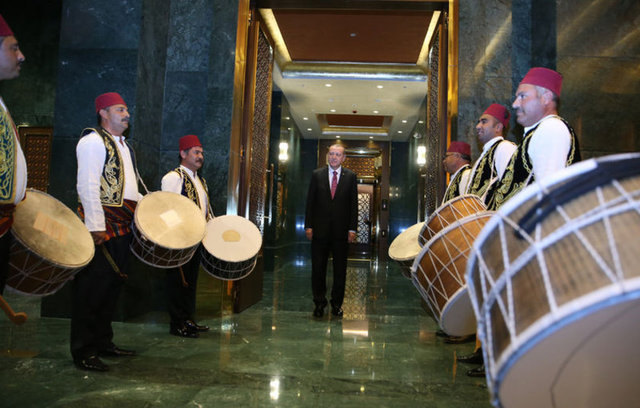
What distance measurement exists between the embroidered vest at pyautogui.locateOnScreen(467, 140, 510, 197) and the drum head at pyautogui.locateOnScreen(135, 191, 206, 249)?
69.8 inches

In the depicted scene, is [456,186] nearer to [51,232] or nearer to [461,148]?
[461,148]

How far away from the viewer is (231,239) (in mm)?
3525

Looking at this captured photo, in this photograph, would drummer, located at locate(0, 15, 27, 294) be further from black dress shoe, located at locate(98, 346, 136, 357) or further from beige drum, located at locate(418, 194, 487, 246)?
beige drum, located at locate(418, 194, 487, 246)

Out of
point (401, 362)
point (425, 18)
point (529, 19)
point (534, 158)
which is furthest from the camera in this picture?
point (425, 18)

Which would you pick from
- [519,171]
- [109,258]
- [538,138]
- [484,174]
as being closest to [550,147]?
[538,138]

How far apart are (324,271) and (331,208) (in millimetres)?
620

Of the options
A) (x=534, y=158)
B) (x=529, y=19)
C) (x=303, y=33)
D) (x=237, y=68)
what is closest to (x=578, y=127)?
(x=529, y=19)

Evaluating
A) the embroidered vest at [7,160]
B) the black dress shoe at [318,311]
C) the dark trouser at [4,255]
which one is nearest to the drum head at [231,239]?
the black dress shoe at [318,311]

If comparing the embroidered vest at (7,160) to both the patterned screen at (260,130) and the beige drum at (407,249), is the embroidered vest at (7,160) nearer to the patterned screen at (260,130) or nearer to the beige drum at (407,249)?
the beige drum at (407,249)

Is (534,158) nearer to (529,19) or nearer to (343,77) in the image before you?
(529,19)

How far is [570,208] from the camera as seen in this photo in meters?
0.80

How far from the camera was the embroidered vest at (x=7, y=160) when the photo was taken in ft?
5.76

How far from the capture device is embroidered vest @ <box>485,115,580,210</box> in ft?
6.71

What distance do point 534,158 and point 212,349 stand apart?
2.26 m
